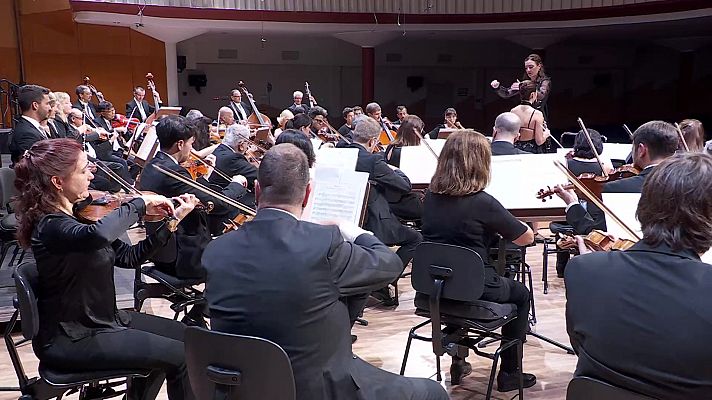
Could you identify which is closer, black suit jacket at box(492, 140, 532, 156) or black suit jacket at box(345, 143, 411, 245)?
black suit jacket at box(492, 140, 532, 156)

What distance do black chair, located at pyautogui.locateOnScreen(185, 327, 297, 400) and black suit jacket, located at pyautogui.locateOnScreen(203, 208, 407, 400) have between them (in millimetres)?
86

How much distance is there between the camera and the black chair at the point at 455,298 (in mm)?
2738

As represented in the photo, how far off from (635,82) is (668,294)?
1467 centimetres

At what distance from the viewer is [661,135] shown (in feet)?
9.83

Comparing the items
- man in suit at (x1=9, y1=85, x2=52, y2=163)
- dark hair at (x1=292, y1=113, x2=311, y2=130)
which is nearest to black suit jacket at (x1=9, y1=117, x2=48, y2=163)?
man in suit at (x1=9, y1=85, x2=52, y2=163)

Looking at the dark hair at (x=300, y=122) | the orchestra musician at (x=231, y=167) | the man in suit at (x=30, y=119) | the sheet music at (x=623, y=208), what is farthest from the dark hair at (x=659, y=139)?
the man in suit at (x=30, y=119)

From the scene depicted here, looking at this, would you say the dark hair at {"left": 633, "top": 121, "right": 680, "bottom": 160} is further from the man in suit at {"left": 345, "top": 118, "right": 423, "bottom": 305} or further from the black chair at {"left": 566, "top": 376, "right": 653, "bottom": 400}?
the black chair at {"left": 566, "top": 376, "right": 653, "bottom": 400}

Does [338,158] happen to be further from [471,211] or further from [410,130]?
[410,130]

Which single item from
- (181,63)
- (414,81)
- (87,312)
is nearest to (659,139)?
(87,312)

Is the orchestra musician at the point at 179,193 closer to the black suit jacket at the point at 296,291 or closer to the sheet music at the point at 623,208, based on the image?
the black suit jacket at the point at 296,291

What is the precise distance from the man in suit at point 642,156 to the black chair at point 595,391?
1.47 m

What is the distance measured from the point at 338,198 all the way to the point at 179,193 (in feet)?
3.85

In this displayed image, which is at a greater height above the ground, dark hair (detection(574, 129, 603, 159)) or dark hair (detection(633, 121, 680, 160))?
dark hair (detection(633, 121, 680, 160))

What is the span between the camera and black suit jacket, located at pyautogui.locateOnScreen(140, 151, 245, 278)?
335cm
